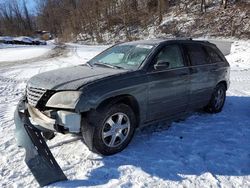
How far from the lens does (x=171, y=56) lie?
5.10m

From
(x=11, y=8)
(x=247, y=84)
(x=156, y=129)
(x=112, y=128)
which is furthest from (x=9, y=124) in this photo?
(x=11, y=8)

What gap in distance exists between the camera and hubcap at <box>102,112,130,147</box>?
409 cm

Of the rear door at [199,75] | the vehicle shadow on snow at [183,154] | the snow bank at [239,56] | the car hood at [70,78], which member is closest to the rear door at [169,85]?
the rear door at [199,75]

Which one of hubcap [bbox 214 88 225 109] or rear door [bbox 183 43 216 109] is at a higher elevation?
rear door [bbox 183 43 216 109]

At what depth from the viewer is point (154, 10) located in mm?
37094

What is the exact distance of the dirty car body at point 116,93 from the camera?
377 centimetres

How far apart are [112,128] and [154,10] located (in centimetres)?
3518

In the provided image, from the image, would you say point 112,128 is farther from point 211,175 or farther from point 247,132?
point 247,132

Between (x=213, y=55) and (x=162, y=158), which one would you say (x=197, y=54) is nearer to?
(x=213, y=55)

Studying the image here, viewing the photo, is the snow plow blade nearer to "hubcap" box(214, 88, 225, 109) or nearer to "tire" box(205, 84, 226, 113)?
"tire" box(205, 84, 226, 113)

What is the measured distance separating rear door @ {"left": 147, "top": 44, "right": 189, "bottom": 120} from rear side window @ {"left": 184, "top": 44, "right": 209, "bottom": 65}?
0.98 ft

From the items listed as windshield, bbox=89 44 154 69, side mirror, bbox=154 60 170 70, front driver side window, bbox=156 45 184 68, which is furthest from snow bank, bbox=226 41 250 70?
side mirror, bbox=154 60 170 70

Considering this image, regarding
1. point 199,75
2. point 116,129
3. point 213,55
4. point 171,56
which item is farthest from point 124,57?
point 213,55

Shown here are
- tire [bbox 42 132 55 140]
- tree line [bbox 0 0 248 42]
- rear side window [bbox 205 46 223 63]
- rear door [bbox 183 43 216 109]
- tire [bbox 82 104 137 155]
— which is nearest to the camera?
tire [bbox 82 104 137 155]
